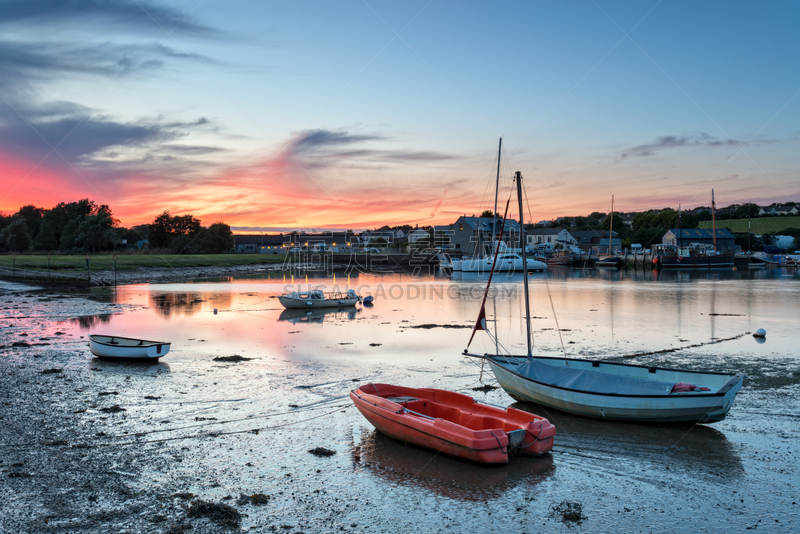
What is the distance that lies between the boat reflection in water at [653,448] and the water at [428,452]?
0.14 ft

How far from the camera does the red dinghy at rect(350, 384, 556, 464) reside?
33.9ft

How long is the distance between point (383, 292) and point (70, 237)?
282ft

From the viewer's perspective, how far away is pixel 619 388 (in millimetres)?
13391

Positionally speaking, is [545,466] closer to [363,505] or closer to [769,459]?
[363,505]

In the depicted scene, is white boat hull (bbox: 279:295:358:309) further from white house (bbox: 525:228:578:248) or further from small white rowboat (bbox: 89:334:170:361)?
white house (bbox: 525:228:578:248)

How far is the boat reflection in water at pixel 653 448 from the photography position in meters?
10.1

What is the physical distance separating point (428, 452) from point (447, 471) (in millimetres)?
976

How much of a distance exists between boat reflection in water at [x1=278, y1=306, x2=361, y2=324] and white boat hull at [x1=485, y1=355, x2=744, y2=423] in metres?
19.2

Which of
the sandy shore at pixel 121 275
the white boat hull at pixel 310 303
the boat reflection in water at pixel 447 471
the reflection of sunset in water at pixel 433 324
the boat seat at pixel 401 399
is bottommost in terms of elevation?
the boat reflection in water at pixel 447 471

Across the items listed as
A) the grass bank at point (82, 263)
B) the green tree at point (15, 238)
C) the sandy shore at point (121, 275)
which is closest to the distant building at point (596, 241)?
the grass bank at point (82, 263)

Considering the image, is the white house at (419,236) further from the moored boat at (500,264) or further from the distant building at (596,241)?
the moored boat at (500,264)

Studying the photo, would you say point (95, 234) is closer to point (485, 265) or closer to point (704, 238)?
point (485, 265)

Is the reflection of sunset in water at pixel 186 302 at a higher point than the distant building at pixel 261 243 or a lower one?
lower

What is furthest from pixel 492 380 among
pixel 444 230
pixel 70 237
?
pixel 444 230
